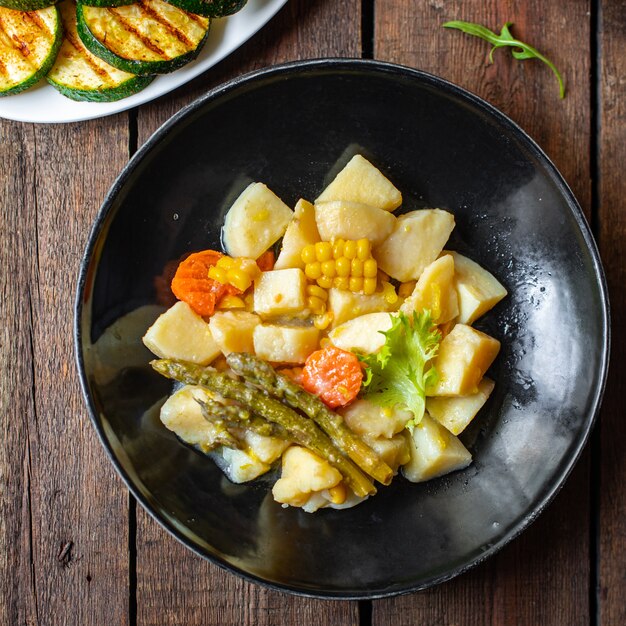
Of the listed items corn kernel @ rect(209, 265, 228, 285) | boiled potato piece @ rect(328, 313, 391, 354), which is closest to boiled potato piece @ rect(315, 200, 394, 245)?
boiled potato piece @ rect(328, 313, 391, 354)

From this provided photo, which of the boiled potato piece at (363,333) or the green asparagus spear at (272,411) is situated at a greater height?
the boiled potato piece at (363,333)

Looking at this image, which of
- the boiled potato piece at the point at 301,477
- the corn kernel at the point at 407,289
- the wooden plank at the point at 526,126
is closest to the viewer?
the boiled potato piece at the point at 301,477

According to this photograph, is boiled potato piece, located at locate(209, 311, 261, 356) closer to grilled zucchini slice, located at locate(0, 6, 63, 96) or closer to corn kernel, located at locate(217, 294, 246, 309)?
corn kernel, located at locate(217, 294, 246, 309)

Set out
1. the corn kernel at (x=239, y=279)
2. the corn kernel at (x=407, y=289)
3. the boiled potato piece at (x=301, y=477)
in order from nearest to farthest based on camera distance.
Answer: the boiled potato piece at (x=301, y=477), the corn kernel at (x=239, y=279), the corn kernel at (x=407, y=289)

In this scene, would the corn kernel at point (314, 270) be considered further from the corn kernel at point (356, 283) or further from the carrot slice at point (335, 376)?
the carrot slice at point (335, 376)

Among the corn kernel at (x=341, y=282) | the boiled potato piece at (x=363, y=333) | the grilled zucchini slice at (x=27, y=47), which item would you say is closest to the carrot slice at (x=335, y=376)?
the boiled potato piece at (x=363, y=333)

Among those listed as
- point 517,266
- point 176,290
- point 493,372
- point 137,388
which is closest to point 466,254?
point 517,266

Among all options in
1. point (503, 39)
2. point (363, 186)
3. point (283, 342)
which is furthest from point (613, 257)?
point (283, 342)

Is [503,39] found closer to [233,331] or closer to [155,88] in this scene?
[155,88]
